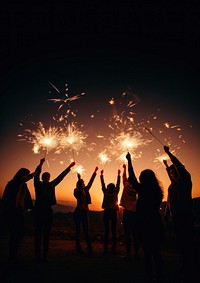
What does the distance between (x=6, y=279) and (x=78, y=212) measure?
364 cm

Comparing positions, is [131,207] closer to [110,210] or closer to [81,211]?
[110,210]

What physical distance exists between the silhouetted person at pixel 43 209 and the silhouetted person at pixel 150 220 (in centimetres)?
329

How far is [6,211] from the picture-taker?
6.09 m

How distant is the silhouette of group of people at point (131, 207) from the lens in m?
4.24

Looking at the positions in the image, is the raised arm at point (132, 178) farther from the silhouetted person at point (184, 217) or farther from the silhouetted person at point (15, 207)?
the silhouetted person at point (15, 207)

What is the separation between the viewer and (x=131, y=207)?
7711mm

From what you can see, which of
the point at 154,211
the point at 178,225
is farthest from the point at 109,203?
the point at 154,211

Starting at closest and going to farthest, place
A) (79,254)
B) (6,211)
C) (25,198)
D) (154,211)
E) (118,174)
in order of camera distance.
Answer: (154,211) → (6,211) → (25,198) → (79,254) → (118,174)

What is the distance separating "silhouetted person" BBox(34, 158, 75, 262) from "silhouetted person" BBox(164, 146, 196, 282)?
3.59 m

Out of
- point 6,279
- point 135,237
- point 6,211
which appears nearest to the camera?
point 6,279

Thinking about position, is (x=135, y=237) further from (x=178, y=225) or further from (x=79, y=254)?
(x=178, y=225)

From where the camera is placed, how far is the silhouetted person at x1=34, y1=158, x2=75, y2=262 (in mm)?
6535

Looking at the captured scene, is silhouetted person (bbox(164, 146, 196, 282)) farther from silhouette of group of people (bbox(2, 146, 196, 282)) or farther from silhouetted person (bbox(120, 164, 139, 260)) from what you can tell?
silhouetted person (bbox(120, 164, 139, 260))

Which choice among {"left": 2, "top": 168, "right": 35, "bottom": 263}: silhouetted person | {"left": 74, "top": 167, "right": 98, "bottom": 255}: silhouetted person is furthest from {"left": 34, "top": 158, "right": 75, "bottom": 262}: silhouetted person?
{"left": 74, "top": 167, "right": 98, "bottom": 255}: silhouetted person
